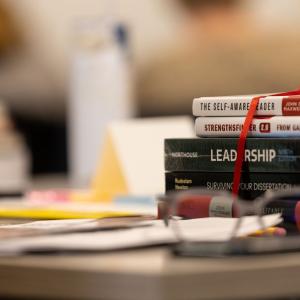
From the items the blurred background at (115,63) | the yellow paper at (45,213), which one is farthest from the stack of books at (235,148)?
the blurred background at (115,63)

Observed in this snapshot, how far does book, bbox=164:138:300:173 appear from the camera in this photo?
76cm

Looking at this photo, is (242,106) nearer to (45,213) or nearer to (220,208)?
(220,208)

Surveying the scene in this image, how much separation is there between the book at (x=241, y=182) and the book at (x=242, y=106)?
0.22 feet

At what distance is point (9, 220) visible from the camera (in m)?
0.94

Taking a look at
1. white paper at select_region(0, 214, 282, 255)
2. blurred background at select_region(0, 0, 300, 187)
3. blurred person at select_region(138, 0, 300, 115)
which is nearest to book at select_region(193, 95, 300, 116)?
white paper at select_region(0, 214, 282, 255)

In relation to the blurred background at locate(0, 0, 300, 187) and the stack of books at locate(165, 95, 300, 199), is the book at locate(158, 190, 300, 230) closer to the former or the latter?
the stack of books at locate(165, 95, 300, 199)

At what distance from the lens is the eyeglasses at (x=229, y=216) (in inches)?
23.8

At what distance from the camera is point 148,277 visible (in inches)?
21.2

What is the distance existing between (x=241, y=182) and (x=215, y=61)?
6.26 ft

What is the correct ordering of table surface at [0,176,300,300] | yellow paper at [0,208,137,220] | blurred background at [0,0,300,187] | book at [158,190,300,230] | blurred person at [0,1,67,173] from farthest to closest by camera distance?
blurred person at [0,1,67,173] → blurred background at [0,0,300,187] → yellow paper at [0,208,137,220] → book at [158,190,300,230] → table surface at [0,176,300,300]

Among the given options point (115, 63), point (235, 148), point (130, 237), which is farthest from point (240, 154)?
point (115, 63)

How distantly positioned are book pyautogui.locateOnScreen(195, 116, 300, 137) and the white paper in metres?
0.09

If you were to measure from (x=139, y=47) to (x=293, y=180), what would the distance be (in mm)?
2146

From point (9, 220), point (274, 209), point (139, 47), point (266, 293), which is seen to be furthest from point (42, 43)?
point (266, 293)
